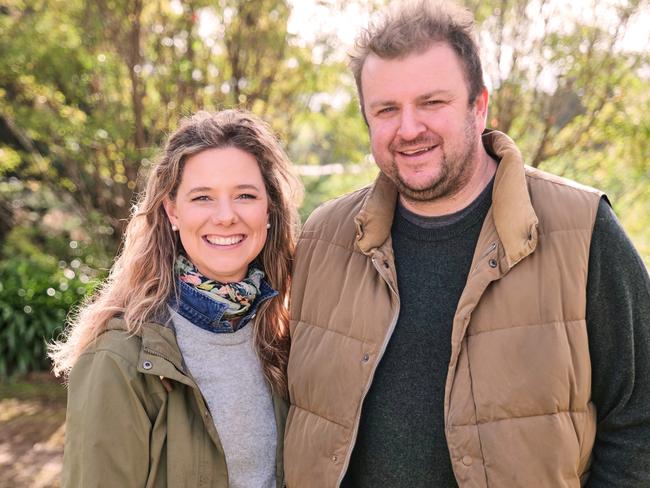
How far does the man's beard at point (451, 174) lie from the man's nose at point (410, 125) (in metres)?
0.12

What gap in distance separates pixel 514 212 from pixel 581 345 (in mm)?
503

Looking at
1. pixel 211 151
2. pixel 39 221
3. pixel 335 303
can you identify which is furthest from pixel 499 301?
pixel 39 221

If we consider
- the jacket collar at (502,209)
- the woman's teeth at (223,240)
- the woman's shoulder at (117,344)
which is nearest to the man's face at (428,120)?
the jacket collar at (502,209)

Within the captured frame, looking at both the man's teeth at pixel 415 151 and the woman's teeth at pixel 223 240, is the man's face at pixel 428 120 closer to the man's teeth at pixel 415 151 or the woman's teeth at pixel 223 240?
the man's teeth at pixel 415 151

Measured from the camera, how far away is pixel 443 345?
249cm

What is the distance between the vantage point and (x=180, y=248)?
2.89 meters

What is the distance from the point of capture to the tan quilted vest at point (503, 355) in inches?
89.9

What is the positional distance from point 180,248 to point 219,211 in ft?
1.03

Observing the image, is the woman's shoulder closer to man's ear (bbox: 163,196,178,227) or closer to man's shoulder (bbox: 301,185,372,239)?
man's ear (bbox: 163,196,178,227)

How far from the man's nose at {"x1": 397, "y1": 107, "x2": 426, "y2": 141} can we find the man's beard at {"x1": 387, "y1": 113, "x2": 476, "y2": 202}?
0.41 ft

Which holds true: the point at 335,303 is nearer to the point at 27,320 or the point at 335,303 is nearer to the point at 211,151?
the point at 211,151

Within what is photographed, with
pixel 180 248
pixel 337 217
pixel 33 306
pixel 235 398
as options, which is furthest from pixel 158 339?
pixel 33 306

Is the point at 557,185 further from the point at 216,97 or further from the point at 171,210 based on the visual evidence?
the point at 216,97

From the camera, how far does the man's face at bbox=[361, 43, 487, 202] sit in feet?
8.37
